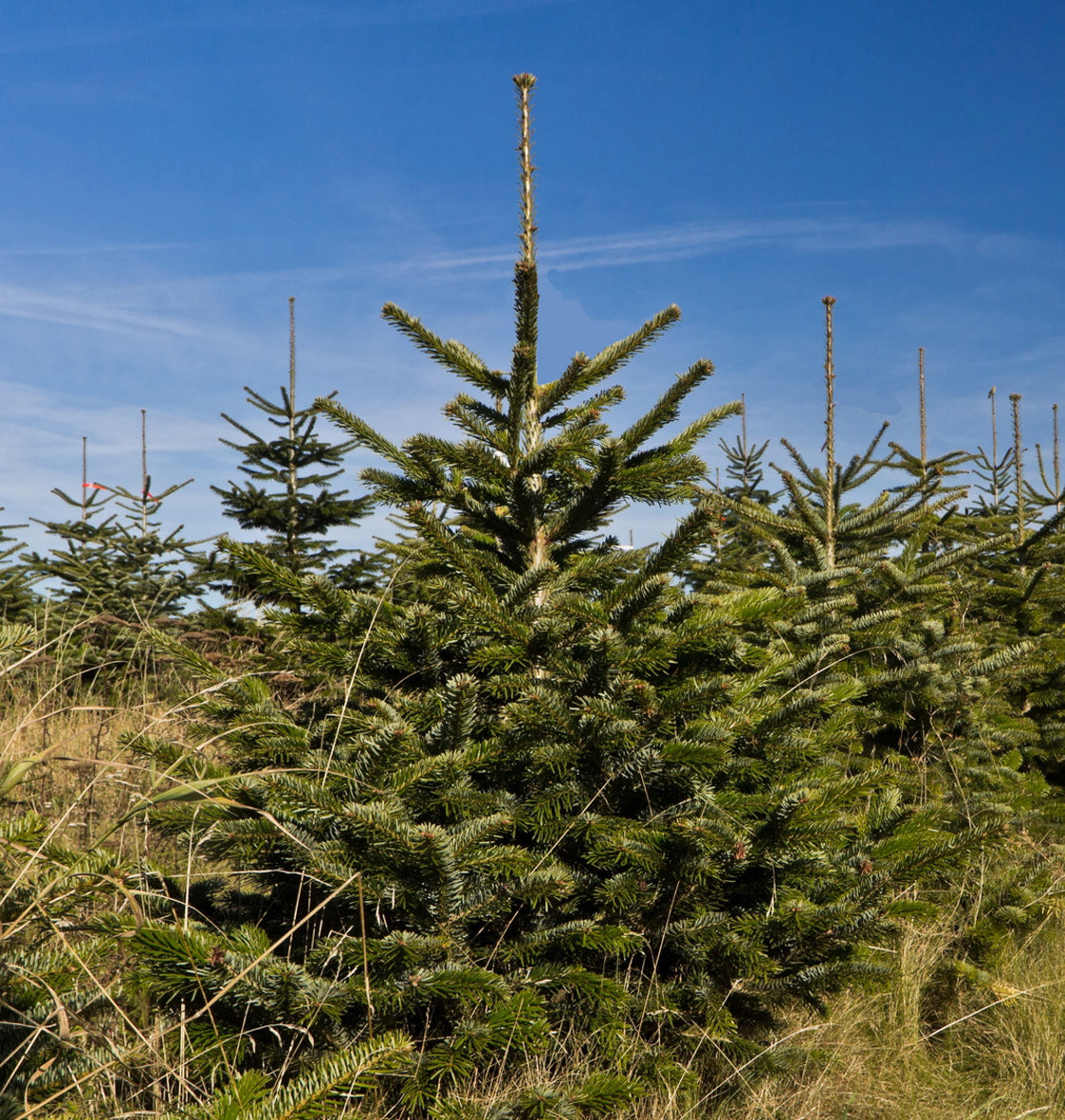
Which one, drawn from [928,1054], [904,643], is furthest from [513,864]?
[904,643]

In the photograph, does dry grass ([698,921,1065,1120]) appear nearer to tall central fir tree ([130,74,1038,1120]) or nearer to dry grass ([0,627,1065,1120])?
dry grass ([0,627,1065,1120])

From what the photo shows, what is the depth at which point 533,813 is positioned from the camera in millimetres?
2670

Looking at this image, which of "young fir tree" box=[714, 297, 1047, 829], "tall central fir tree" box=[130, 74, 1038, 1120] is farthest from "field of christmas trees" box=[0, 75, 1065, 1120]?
"young fir tree" box=[714, 297, 1047, 829]

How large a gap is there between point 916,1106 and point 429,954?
191cm

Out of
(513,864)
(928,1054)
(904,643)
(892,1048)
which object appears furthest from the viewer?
(904,643)

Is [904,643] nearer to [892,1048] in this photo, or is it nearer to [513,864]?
[892,1048]

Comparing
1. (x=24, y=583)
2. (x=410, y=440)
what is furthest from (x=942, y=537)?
(x=24, y=583)

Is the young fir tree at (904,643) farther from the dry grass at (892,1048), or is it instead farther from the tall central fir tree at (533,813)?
the tall central fir tree at (533,813)

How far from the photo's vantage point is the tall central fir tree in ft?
7.61

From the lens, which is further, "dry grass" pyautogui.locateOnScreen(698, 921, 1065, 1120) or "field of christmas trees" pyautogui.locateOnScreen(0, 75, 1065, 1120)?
"dry grass" pyautogui.locateOnScreen(698, 921, 1065, 1120)

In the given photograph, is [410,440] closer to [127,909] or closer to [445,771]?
[445,771]

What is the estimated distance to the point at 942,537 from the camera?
8.82 metres

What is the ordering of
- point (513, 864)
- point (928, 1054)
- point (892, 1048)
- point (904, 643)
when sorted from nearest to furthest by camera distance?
point (513, 864)
point (892, 1048)
point (928, 1054)
point (904, 643)

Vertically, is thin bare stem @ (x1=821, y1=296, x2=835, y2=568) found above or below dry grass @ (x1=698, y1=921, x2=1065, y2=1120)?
above
